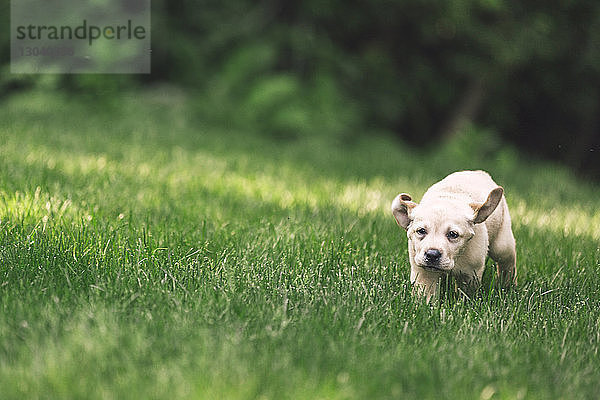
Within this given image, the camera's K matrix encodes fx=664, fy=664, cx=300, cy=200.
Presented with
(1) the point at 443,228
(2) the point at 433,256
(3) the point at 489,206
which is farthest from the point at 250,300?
(3) the point at 489,206

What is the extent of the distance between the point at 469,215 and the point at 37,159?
3.96 metres

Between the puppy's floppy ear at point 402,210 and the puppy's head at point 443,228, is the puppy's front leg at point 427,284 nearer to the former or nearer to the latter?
the puppy's head at point 443,228

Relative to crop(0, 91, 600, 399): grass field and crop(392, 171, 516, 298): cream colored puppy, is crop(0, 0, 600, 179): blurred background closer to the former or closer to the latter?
crop(0, 91, 600, 399): grass field

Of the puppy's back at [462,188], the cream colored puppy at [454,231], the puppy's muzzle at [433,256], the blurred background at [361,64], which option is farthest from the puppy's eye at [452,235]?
the blurred background at [361,64]

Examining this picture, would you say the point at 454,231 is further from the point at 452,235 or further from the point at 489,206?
the point at 489,206

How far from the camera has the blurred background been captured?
1157cm

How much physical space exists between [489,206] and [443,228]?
0.84 ft

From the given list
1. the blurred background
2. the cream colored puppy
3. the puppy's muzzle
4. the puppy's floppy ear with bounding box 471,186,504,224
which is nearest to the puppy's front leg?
the cream colored puppy

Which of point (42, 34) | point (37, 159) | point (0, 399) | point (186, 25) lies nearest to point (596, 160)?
point (186, 25)

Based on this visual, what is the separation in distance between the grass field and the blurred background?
18.8 ft

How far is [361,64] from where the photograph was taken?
1327cm

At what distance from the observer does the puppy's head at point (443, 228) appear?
3105 mm

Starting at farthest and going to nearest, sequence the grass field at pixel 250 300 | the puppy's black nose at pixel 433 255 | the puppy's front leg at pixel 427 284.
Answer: the puppy's front leg at pixel 427 284 → the puppy's black nose at pixel 433 255 → the grass field at pixel 250 300

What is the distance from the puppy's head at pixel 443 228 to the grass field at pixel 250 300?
230 millimetres
